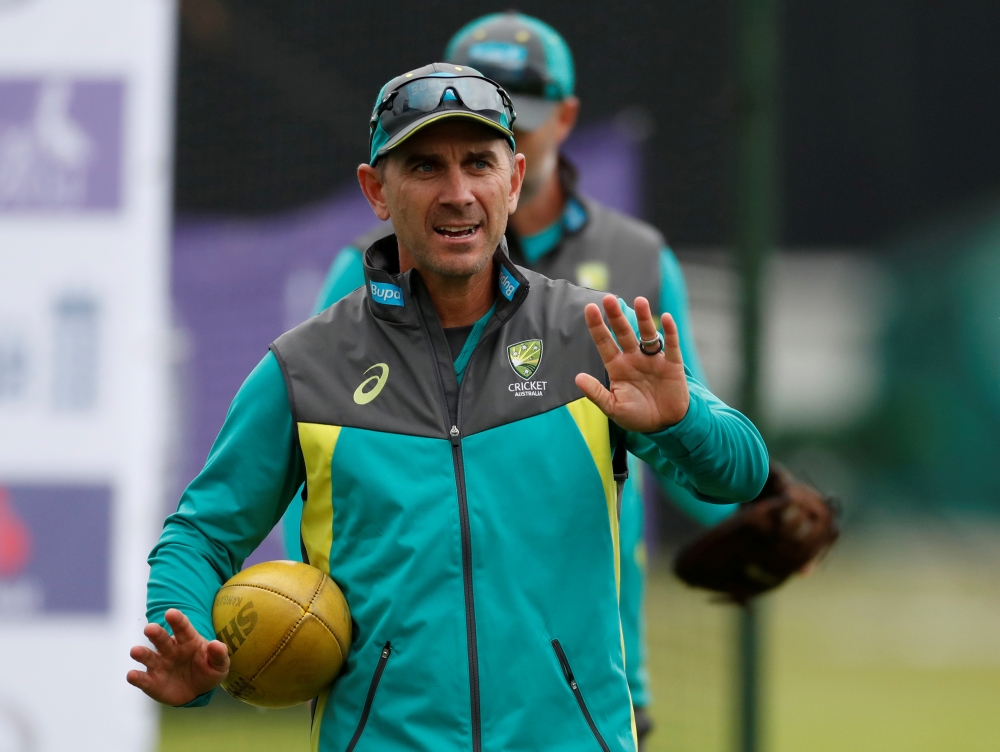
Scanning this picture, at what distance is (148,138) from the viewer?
5.56 metres

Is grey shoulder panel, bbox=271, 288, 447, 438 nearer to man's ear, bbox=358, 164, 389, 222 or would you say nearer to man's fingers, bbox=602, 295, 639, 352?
man's ear, bbox=358, 164, 389, 222

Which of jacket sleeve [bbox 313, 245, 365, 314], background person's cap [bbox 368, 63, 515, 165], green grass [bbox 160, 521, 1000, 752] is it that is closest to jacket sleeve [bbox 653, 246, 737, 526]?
green grass [bbox 160, 521, 1000, 752]

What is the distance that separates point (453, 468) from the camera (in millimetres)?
2516

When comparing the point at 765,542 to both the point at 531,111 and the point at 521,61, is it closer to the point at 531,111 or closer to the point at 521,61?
the point at 531,111

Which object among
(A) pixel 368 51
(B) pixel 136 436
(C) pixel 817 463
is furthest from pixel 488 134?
(C) pixel 817 463

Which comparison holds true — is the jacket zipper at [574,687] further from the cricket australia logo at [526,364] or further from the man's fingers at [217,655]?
the man's fingers at [217,655]

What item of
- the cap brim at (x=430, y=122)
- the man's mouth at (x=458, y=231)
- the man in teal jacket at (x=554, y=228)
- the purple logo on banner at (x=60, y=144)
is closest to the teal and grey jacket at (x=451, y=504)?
the man's mouth at (x=458, y=231)

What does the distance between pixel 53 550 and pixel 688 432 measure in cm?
383

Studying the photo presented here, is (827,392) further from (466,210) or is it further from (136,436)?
(466,210)

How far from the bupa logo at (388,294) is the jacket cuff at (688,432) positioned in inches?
23.0

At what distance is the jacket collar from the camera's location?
8.73ft

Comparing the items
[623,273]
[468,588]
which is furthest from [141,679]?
[623,273]

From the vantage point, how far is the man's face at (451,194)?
2.61 meters

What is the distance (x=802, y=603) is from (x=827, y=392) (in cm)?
211
